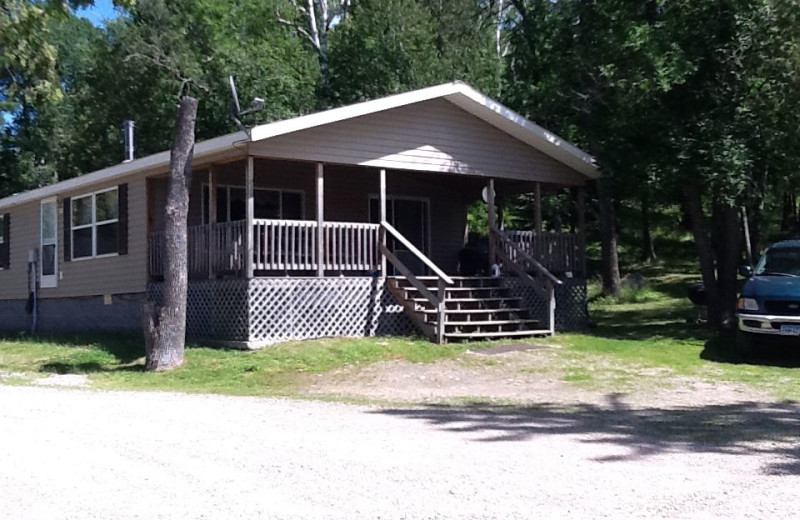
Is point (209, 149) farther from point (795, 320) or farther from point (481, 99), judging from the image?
point (795, 320)

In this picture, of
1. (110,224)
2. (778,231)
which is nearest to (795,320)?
(110,224)

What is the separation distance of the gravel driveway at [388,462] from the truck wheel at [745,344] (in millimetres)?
4530

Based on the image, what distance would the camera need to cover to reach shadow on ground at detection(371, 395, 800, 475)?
24.0 ft

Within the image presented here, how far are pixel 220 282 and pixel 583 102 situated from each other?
943 cm

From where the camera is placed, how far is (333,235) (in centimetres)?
1532

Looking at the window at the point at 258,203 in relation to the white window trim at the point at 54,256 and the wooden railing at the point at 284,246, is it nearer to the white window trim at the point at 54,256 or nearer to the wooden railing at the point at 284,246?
the wooden railing at the point at 284,246

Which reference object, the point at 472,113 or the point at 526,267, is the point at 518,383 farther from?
the point at 472,113

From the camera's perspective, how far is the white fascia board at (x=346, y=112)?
13.9 meters

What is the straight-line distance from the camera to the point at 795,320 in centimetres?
1312

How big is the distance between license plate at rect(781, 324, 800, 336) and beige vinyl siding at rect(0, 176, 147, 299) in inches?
450

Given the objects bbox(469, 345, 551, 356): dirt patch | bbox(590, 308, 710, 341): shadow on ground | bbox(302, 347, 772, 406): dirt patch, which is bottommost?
bbox(302, 347, 772, 406): dirt patch

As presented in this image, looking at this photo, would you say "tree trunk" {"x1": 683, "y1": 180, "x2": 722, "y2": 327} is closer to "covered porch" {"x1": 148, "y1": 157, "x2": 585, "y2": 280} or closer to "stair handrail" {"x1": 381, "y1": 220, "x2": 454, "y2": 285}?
"covered porch" {"x1": 148, "y1": 157, "x2": 585, "y2": 280}

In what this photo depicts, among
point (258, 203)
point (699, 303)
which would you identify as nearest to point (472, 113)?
point (258, 203)

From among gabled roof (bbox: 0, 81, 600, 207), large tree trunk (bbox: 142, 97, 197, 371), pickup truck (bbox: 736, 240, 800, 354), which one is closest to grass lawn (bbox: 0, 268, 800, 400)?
large tree trunk (bbox: 142, 97, 197, 371)
